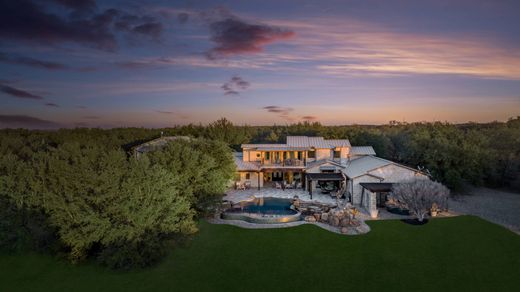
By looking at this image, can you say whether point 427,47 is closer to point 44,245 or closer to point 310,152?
point 310,152

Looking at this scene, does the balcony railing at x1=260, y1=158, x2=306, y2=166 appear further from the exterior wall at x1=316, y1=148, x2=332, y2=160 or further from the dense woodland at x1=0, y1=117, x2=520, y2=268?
the dense woodland at x1=0, y1=117, x2=520, y2=268

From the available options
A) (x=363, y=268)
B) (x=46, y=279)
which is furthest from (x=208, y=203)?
(x=363, y=268)

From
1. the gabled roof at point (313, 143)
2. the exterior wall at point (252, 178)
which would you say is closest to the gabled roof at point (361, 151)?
the gabled roof at point (313, 143)

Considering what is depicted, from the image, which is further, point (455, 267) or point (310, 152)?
point (310, 152)

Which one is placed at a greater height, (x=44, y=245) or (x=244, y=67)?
(x=244, y=67)

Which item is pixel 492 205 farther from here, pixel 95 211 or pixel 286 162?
pixel 95 211

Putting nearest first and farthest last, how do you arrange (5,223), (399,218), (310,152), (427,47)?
1. (5,223)
2. (399,218)
3. (427,47)
4. (310,152)

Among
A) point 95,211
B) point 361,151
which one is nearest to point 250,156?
point 361,151

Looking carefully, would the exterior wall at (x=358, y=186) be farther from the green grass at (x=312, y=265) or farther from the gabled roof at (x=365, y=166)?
the green grass at (x=312, y=265)
